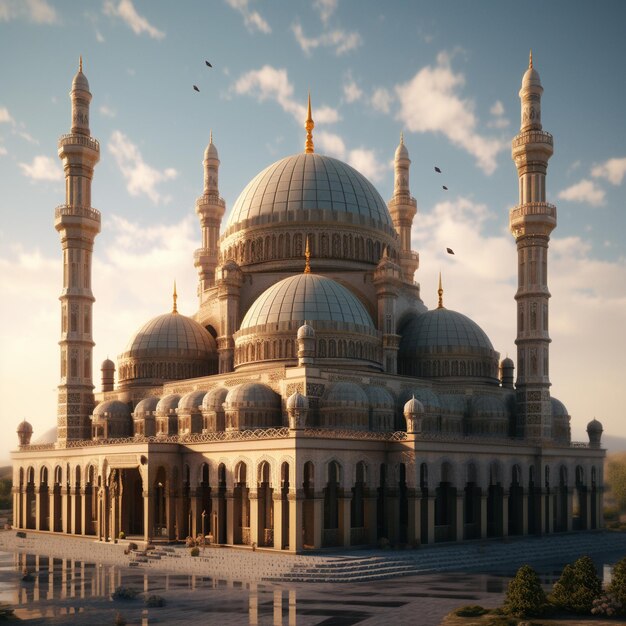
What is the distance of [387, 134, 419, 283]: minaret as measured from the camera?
87938 mm

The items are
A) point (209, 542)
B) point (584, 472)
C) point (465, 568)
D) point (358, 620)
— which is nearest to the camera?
point (358, 620)

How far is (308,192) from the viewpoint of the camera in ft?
246

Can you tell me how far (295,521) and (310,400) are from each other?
354 inches

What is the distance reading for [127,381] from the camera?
75625mm

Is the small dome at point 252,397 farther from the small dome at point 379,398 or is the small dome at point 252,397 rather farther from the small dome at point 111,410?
the small dome at point 111,410

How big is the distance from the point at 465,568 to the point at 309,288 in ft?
71.4

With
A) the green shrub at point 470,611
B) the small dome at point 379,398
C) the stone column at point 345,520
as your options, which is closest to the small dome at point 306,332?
the small dome at point 379,398

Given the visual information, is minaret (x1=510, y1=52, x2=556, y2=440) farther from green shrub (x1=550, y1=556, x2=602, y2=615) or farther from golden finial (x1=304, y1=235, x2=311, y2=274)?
green shrub (x1=550, y1=556, x2=602, y2=615)

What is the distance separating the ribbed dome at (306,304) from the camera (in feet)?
210

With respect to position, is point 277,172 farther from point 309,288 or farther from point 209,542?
point 209,542

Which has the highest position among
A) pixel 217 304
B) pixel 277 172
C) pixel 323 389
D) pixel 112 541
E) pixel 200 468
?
pixel 277 172

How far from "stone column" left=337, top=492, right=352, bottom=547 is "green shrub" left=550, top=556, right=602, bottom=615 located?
18.5 metres

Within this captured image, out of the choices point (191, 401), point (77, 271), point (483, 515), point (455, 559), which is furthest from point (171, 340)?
point (455, 559)

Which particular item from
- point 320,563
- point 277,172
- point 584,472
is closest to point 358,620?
point 320,563
